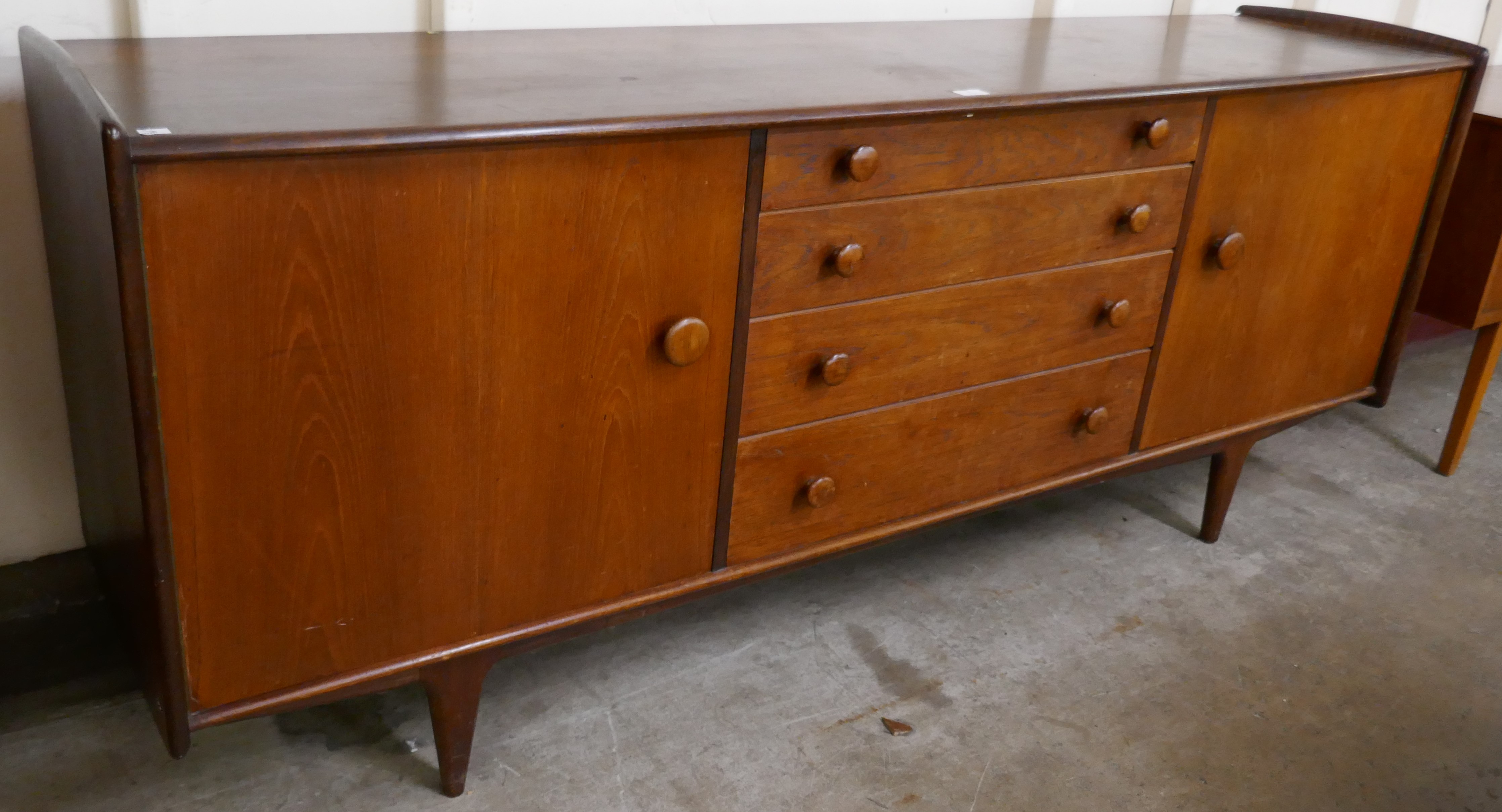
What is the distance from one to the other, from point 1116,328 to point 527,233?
3.49 ft

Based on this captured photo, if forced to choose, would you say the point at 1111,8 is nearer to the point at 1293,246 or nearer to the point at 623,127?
the point at 1293,246

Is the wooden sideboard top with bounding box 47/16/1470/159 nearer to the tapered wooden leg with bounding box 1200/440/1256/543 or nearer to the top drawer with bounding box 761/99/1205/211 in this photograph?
the top drawer with bounding box 761/99/1205/211

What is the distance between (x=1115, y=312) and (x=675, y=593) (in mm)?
834

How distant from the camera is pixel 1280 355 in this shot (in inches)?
90.9

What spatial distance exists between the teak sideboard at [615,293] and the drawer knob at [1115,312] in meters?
0.01

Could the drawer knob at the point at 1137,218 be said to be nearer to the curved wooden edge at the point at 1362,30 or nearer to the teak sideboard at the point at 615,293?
the teak sideboard at the point at 615,293

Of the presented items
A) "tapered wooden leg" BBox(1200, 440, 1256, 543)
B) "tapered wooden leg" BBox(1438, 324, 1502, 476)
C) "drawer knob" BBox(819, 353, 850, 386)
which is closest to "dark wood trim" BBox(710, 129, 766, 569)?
"drawer knob" BBox(819, 353, 850, 386)

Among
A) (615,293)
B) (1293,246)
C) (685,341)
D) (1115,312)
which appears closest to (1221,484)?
(1293,246)

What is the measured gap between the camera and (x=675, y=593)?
68.7 inches

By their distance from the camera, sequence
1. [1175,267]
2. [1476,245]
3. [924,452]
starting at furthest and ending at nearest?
[1476,245]
[1175,267]
[924,452]

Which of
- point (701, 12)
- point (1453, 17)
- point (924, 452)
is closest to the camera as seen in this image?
point (924, 452)

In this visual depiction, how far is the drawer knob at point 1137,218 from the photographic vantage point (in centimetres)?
193

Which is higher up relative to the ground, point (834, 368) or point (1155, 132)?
point (1155, 132)

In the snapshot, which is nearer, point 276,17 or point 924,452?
point 276,17
